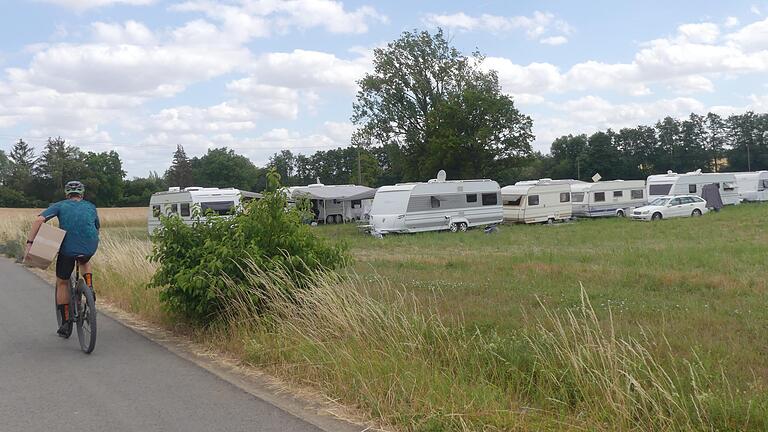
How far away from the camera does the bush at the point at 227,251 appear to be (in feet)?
25.3

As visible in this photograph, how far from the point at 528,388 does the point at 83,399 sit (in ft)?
11.5

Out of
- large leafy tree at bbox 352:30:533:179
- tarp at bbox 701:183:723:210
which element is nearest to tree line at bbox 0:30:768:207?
large leafy tree at bbox 352:30:533:179

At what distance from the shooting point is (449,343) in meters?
6.02

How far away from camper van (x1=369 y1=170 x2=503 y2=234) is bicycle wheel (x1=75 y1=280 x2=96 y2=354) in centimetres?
2505

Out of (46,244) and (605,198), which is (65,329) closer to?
(46,244)

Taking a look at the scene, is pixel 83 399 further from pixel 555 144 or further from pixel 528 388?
pixel 555 144

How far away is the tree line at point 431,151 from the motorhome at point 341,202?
4.71m

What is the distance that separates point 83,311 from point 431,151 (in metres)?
46.9

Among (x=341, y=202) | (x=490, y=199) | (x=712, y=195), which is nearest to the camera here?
(x=490, y=199)

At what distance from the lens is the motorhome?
44.0m

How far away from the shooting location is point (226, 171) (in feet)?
321

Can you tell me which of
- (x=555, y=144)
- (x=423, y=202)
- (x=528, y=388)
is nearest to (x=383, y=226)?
(x=423, y=202)

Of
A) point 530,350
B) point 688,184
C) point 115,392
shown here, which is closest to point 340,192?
point 688,184

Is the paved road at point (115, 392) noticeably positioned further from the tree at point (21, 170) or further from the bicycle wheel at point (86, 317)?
the tree at point (21, 170)
